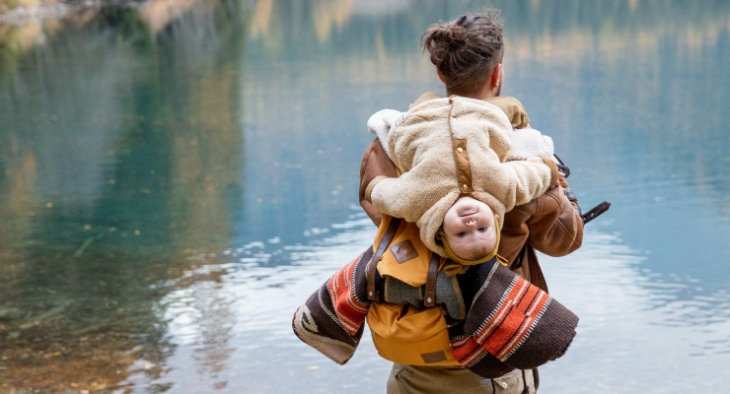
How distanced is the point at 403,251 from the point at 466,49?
1.55 feet

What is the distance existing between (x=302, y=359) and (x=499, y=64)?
2.50 m

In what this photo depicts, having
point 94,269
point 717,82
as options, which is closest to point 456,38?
point 94,269

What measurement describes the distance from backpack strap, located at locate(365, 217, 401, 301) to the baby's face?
8.3 inches

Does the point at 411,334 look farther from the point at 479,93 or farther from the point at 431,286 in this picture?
the point at 479,93

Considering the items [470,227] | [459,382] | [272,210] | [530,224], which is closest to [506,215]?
[530,224]

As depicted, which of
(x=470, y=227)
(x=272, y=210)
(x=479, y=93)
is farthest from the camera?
(x=272, y=210)

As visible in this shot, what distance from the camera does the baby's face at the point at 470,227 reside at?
6.52 feet

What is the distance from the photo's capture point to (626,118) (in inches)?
384

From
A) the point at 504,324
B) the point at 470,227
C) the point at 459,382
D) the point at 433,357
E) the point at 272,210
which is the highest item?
the point at 470,227

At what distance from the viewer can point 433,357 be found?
7.18 feet

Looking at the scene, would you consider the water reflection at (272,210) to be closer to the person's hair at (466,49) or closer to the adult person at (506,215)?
the adult person at (506,215)

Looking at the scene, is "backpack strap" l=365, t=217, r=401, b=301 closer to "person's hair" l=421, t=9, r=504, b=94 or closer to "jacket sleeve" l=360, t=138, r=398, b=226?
"jacket sleeve" l=360, t=138, r=398, b=226

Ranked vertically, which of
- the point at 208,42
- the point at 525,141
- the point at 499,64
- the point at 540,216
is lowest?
the point at 208,42

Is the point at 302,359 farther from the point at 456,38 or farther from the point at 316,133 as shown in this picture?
the point at 316,133
